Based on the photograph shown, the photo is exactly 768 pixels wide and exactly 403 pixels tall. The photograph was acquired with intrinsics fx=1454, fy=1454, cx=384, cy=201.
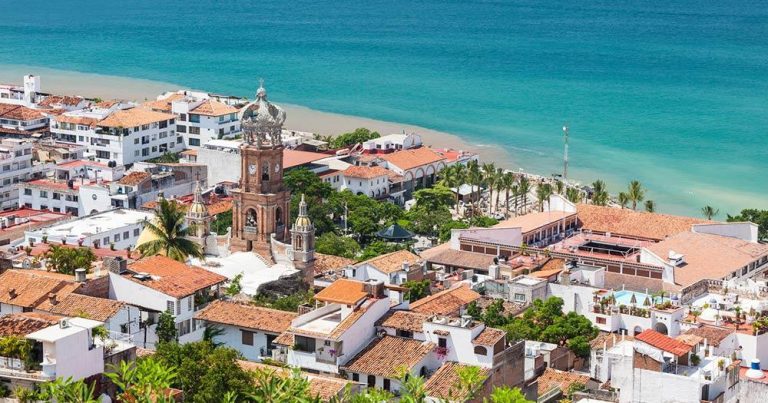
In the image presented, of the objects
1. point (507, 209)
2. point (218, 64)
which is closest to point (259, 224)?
point (507, 209)

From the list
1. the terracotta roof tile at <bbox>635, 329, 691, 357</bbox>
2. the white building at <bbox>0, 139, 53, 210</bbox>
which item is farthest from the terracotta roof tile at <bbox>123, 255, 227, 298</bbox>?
the white building at <bbox>0, 139, 53, 210</bbox>

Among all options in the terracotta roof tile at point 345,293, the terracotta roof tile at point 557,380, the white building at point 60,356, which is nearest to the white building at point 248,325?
the terracotta roof tile at point 345,293

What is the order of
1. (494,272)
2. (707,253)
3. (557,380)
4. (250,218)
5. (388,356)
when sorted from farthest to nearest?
(707,253) < (250,218) < (494,272) < (557,380) < (388,356)

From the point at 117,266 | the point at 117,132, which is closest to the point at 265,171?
the point at 117,266

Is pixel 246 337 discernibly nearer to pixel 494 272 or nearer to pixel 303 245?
pixel 303 245

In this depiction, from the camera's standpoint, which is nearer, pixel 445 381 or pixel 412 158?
pixel 445 381

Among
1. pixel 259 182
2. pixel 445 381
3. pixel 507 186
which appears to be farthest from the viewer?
pixel 507 186
